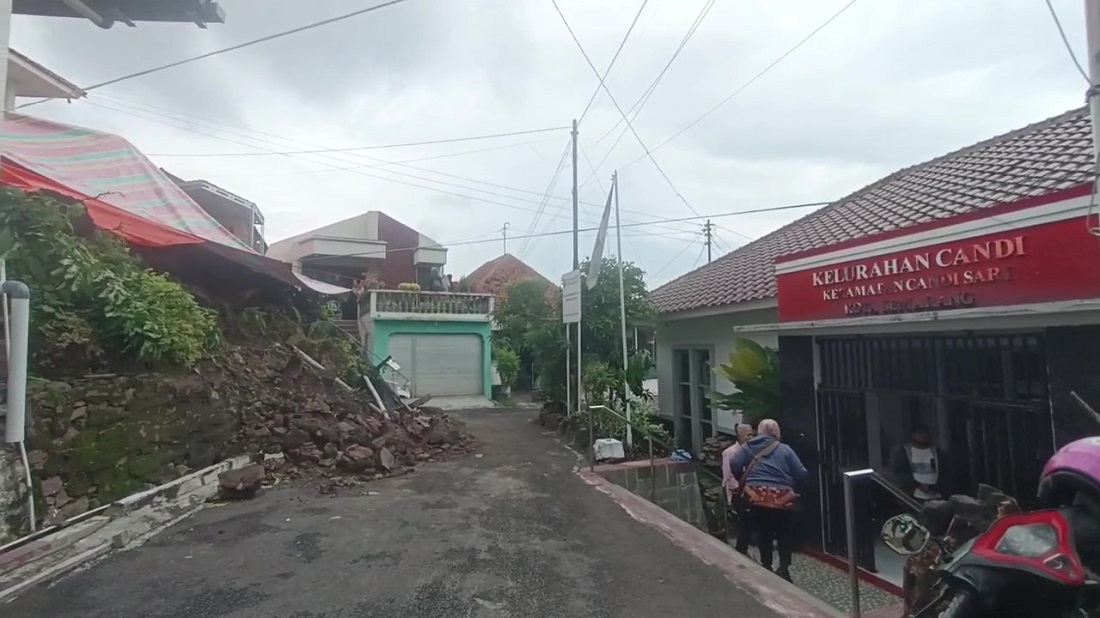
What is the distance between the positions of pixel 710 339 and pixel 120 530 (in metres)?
7.89

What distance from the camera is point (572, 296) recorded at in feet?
36.8

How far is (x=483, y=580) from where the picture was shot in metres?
4.52

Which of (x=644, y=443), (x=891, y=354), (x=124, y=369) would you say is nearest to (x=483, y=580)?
(x=891, y=354)

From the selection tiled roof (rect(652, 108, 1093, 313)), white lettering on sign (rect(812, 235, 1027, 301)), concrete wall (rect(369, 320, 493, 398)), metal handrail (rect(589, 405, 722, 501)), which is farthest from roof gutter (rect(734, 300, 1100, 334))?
concrete wall (rect(369, 320, 493, 398))

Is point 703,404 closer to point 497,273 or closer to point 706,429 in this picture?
point 706,429

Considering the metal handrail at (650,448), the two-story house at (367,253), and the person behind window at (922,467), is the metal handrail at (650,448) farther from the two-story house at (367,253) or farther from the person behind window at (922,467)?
the two-story house at (367,253)

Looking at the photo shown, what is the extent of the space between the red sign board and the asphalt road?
9.22ft

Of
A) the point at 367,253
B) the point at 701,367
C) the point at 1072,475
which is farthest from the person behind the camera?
the point at 367,253

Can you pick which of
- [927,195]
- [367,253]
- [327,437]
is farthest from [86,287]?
[367,253]

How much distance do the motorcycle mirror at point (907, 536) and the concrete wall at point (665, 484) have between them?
533 cm

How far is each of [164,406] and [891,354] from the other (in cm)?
730

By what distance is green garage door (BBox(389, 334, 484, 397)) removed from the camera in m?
20.8

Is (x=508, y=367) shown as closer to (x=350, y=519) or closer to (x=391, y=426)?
(x=391, y=426)

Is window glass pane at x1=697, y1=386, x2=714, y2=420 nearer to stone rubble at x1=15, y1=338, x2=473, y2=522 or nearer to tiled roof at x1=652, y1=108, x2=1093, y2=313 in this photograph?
tiled roof at x1=652, y1=108, x2=1093, y2=313
